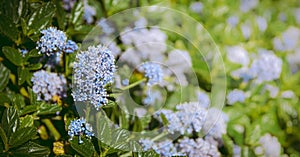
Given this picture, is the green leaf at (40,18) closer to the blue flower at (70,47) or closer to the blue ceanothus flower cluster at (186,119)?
the blue flower at (70,47)

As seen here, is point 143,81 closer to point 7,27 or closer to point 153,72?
point 153,72

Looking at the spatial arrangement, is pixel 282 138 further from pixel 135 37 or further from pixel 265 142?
pixel 135 37

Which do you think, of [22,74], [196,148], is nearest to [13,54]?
[22,74]

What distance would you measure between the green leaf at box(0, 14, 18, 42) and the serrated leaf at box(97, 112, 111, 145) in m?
0.31

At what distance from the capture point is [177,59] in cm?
165

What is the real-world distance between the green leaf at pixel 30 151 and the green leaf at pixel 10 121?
0.04 metres

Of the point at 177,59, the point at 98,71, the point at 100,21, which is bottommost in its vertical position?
the point at 98,71

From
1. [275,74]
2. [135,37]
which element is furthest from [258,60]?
[135,37]

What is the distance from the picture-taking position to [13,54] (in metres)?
1.17

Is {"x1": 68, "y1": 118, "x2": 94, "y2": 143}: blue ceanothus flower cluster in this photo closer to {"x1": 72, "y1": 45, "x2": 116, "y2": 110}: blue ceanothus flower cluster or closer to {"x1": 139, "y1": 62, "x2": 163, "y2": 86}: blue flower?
{"x1": 72, "y1": 45, "x2": 116, "y2": 110}: blue ceanothus flower cluster

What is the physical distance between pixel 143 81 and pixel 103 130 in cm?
37

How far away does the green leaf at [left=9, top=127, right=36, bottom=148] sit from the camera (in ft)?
3.34

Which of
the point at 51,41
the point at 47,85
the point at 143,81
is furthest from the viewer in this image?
the point at 143,81

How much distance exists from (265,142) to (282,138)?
16cm
